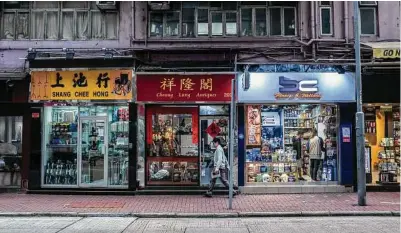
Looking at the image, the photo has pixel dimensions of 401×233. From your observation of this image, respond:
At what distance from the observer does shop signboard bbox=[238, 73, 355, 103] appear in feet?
49.6

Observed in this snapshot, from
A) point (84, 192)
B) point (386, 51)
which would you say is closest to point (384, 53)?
point (386, 51)

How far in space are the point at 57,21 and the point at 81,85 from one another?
2515mm

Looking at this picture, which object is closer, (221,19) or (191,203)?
(191,203)

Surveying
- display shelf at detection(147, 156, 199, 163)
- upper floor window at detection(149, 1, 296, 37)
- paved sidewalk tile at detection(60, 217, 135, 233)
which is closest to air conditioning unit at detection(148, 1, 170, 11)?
upper floor window at detection(149, 1, 296, 37)

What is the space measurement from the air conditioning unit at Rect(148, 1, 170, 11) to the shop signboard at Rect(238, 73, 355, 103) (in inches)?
133

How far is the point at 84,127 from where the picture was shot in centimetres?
1552

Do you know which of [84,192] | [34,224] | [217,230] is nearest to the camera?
[217,230]

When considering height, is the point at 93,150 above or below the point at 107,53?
below

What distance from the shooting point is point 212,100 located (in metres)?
15.1

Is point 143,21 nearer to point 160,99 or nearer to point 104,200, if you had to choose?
point 160,99

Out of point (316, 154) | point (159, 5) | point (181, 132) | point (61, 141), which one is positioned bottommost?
point (316, 154)

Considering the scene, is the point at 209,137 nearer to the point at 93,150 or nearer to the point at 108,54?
the point at 93,150

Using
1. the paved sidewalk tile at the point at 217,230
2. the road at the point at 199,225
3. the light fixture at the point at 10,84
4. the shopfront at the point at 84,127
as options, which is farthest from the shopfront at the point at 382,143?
the light fixture at the point at 10,84

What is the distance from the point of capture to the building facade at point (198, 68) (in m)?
15.1
